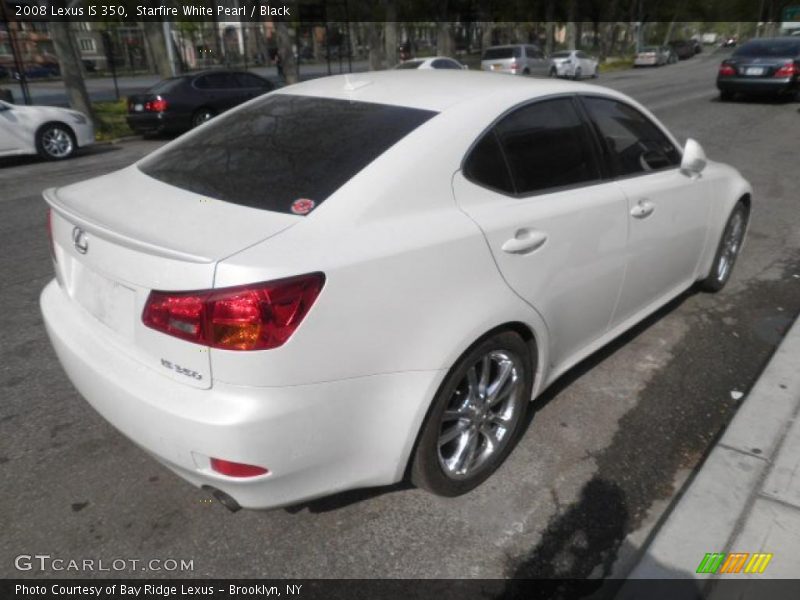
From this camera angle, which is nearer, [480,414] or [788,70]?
[480,414]

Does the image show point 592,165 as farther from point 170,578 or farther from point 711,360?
point 170,578

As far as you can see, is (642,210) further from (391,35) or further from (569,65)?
(569,65)

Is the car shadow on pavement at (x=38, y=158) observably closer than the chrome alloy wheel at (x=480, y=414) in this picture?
No

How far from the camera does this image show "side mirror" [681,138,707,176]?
3586 millimetres

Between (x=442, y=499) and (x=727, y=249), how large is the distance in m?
3.20

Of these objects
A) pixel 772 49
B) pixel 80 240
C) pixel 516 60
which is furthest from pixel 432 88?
pixel 516 60

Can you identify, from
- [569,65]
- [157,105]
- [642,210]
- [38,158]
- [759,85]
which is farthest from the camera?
[569,65]

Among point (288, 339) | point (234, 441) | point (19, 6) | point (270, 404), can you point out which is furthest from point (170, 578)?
point (19, 6)

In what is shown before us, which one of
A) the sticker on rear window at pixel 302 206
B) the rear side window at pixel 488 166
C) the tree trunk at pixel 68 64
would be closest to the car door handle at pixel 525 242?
the rear side window at pixel 488 166

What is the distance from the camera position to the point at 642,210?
315 centimetres

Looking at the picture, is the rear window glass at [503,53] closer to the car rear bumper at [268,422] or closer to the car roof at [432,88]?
the car roof at [432,88]

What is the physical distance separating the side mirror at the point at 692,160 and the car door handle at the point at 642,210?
1.85 feet

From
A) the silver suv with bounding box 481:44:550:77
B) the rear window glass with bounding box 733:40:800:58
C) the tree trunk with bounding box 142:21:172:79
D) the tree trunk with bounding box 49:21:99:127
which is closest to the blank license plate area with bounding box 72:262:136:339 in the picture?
the tree trunk with bounding box 49:21:99:127

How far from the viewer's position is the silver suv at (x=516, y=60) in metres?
26.3
